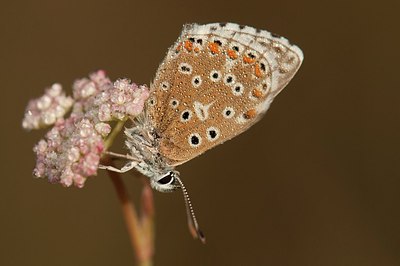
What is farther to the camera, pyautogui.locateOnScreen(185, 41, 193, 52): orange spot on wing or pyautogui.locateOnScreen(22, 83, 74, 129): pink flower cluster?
pyautogui.locateOnScreen(22, 83, 74, 129): pink flower cluster

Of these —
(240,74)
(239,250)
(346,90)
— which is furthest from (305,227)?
(240,74)

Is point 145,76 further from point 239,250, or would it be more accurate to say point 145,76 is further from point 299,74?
point 239,250

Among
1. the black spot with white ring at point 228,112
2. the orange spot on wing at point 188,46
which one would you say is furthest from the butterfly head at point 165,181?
the orange spot on wing at point 188,46

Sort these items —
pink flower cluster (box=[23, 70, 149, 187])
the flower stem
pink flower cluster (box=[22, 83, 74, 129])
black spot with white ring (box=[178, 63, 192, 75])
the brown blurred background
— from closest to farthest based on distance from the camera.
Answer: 1. pink flower cluster (box=[23, 70, 149, 187])
2. the flower stem
3. black spot with white ring (box=[178, 63, 192, 75])
4. pink flower cluster (box=[22, 83, 74, 129])
5. the brown blurred background

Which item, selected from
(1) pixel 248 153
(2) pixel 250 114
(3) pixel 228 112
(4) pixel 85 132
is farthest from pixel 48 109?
(1) pixel 248 153

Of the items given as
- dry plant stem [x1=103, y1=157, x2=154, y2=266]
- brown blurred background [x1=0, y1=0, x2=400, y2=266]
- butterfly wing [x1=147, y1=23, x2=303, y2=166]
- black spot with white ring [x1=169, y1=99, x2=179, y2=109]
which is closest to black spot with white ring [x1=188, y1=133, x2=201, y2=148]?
butterfly wing [x1=147, y1=23, x2=303, y2=166]

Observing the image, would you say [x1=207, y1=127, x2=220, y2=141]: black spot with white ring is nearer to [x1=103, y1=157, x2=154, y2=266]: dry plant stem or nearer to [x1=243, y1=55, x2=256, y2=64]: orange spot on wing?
[x1=243, y1=55, x2=256, y2=64]: orange spot on wing
